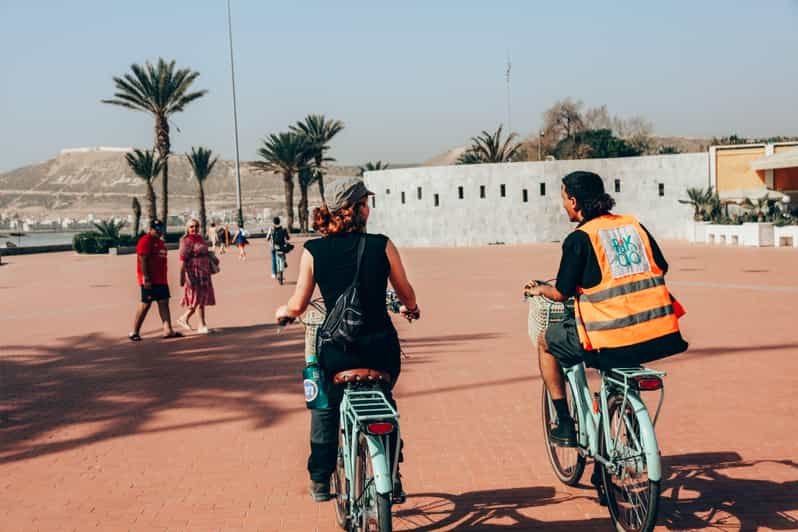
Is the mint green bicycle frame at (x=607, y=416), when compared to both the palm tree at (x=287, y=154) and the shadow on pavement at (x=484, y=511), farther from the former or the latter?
the palm tree at (x=287, y=154)

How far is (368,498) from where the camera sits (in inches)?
153

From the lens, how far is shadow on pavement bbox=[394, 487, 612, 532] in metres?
4.65

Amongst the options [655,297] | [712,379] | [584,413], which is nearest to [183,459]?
[584,413]

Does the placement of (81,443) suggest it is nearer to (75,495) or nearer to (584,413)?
(75,495)

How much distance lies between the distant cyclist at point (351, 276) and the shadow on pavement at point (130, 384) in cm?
334

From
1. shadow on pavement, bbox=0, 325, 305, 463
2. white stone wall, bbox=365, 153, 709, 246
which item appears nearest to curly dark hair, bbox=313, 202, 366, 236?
shadow on pavement, bbox=0, 325, 305, 463

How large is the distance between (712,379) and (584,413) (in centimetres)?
412

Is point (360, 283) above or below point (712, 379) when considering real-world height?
above

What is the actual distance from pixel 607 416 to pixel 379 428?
132 cm

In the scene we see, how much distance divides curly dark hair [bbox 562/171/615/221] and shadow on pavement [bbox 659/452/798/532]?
5.25 ft

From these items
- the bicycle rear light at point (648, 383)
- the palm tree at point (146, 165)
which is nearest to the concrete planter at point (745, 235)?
the bicycle rear light at point (648, 383)

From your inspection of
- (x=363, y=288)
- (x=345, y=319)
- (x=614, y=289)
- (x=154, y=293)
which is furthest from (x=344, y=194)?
(x=154, y=293)

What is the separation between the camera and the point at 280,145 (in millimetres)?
66688

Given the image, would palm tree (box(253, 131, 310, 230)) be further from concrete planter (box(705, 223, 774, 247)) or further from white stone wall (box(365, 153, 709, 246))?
concrete planter (box(705, 223, 774, 247))
